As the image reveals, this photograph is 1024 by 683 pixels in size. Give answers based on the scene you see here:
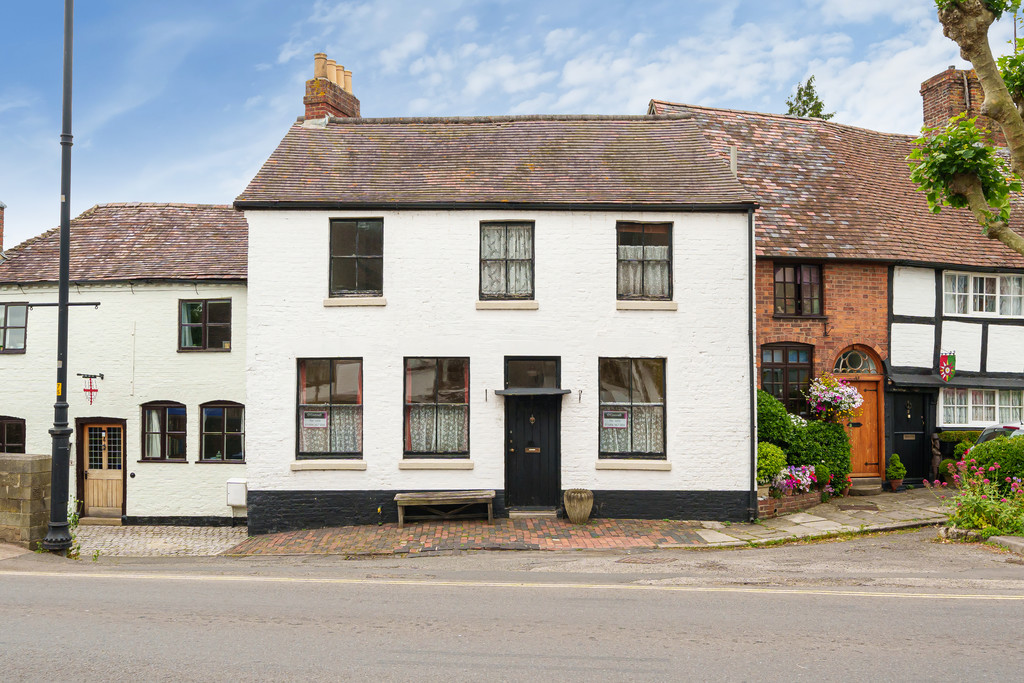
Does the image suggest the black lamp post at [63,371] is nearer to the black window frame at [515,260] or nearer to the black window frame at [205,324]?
the black window frame at [205,324]

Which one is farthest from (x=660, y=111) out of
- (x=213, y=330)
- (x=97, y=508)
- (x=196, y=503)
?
(x=97, y=508)

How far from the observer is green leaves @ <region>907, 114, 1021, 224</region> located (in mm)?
11289

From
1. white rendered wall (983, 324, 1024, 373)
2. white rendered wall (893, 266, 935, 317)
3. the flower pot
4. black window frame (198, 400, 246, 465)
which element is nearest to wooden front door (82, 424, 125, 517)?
black window frame (198, 400, 246, 465)

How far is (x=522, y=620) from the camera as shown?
22.2 ft

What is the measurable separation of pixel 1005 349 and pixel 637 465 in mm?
10228

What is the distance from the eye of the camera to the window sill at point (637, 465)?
1336cm

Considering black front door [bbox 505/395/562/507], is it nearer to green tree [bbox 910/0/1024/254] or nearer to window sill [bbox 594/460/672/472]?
window sill [bbox 594/460/672/472]

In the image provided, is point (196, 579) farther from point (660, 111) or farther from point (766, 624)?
Result: point (660, 111)

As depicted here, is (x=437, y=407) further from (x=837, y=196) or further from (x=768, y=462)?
(x=837, y=196)

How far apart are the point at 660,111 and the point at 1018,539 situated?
13.5 metres

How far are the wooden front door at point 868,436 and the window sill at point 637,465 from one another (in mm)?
5701

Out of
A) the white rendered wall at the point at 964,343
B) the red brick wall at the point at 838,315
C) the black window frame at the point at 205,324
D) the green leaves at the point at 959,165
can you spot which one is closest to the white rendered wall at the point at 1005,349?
the white rendered wall at the point at 964,343

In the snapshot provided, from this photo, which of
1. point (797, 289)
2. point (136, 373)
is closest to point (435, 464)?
point (136, 373)

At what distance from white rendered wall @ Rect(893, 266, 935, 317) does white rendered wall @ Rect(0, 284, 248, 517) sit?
1502cm
